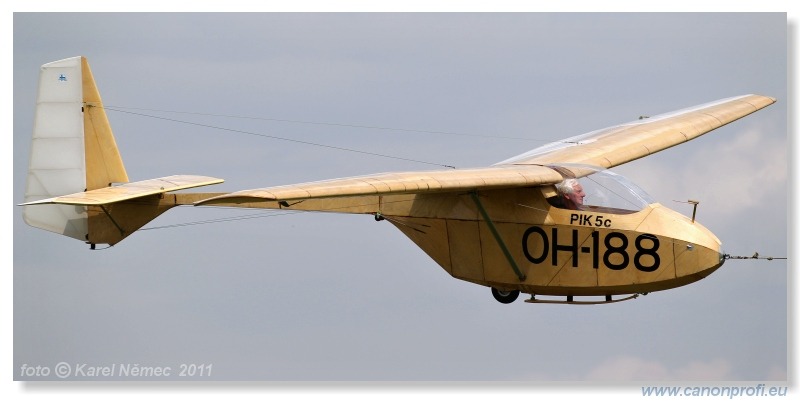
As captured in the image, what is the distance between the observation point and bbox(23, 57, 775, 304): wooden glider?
86.5ft

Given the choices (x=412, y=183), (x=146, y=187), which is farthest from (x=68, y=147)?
(x=412, y=183)

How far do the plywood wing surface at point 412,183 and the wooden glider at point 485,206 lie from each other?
1.0 inches

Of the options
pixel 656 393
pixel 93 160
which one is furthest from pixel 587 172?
pixel 93 160

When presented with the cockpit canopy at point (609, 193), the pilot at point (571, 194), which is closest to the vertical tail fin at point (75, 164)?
the pilot at point (571, 194)

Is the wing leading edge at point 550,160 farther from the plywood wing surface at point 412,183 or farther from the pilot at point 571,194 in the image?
the pilot at point 571,194

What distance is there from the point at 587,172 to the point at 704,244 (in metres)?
2.63

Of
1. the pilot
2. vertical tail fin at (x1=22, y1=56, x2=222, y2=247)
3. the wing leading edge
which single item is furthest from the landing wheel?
vertical tail fin at (x1=22, y1=56, x2=222, y2=247)

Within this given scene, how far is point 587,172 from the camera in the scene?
90.9 feet

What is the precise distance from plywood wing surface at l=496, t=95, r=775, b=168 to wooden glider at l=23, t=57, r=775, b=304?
5 cm

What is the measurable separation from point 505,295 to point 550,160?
9.84 feet

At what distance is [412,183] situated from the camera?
25.6m

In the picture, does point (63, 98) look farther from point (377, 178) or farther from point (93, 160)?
point (377, 178)

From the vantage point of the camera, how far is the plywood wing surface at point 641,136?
30.6m

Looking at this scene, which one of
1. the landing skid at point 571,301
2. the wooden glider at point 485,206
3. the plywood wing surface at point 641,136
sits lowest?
the landing skid at point 571,301
